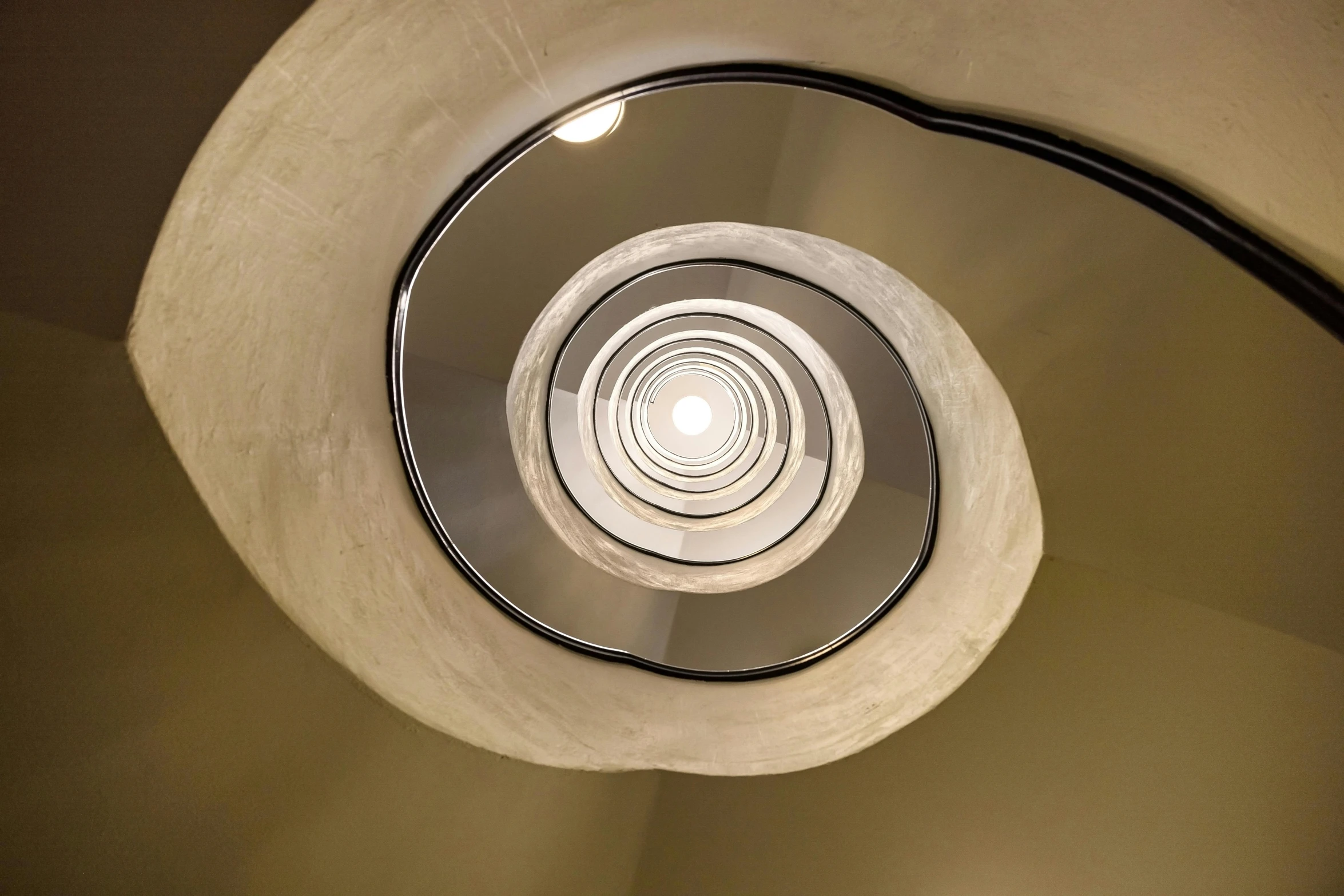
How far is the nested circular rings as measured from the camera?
5.34m

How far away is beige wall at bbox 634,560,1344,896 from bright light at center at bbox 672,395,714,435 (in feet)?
23.8

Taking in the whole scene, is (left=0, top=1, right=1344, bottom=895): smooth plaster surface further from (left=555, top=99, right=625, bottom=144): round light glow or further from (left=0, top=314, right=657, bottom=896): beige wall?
(left=555, top=99, right=625, bottom=144): round light glow

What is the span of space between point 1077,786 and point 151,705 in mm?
3248

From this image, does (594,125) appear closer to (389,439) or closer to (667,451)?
(389,439)

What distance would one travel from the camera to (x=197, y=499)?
1808 millimetres

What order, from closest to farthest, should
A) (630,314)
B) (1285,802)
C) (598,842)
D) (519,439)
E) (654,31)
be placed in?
1. (654,31)
2. (1285,802)
3. (598,842)
4. (519,439)
5. (630,314)

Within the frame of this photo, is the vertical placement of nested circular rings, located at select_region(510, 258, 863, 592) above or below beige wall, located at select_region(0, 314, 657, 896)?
above

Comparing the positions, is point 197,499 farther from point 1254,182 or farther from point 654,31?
point 1254,182

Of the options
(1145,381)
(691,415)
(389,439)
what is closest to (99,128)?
(389,439)

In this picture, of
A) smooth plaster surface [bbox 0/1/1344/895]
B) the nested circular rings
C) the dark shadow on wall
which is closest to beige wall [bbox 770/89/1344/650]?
smooth plaster surface [bbox 0/1/1344/895]

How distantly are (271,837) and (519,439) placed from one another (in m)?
3.08

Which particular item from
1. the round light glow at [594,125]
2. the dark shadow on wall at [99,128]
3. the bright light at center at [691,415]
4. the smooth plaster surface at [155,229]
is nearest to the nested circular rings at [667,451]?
the bright light at center at [691,415]

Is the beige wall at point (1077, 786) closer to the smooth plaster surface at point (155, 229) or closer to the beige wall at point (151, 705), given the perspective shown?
the smooth plaster surface at point (155, 229)

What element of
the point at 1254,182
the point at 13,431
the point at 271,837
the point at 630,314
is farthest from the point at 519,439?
the point at 1254,182
